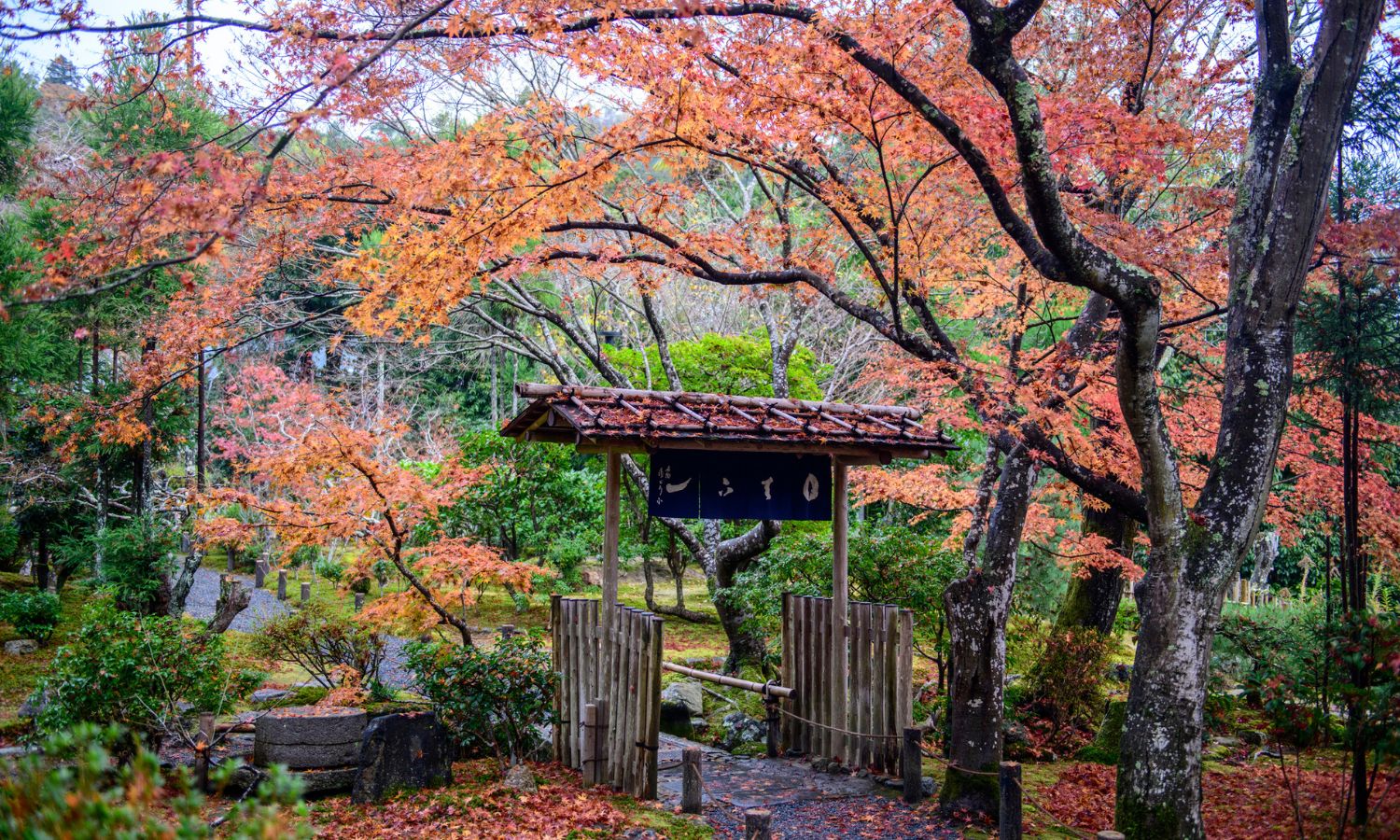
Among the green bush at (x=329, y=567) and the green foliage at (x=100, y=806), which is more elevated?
the green foliage at (x=100, y=806)

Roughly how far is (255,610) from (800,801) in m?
14.1

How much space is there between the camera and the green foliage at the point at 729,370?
48.7 feet

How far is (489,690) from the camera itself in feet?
23.3

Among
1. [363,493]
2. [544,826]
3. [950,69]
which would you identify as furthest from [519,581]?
[950,69]

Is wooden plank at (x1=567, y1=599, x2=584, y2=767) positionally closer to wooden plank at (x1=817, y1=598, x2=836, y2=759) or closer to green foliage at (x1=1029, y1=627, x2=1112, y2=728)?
wooden plank at (x1=817, y1=598, x2=836, y2=759)

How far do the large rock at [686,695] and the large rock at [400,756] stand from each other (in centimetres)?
340

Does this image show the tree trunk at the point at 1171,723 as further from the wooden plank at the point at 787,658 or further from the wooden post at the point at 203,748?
the wooden post at the point at 203,748

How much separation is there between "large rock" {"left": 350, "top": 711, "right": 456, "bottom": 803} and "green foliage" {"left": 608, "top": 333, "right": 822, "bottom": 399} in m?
8.48

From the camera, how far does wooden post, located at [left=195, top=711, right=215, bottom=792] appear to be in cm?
688

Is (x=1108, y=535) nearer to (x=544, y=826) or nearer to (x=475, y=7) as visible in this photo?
(x=544, y=826)

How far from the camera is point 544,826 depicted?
19.6 feet

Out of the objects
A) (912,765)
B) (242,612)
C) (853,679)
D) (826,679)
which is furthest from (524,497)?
(912,765)

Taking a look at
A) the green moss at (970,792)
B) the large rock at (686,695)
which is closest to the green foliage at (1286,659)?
the green moss at (970,792)

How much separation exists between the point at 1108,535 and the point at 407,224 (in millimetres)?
9088
